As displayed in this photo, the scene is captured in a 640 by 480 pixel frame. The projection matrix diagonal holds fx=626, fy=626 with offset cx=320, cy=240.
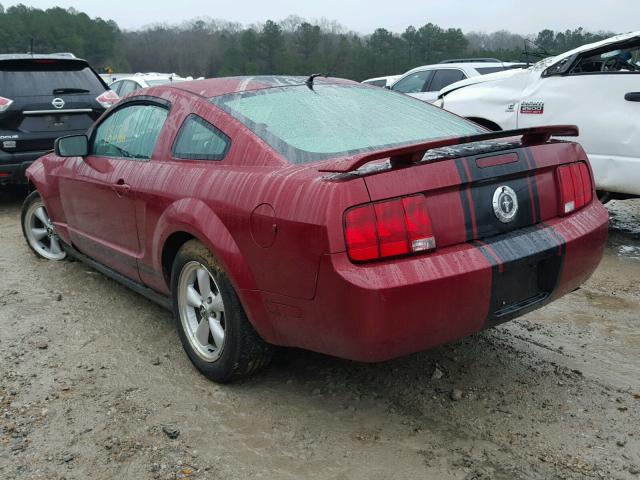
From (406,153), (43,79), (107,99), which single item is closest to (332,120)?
(406,153)

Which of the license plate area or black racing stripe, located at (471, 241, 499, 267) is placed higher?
black racing stripe, located at (471, 241, 499, 267)

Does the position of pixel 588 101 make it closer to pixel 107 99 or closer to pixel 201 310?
pixel 201 310

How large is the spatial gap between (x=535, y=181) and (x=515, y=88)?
374 cm

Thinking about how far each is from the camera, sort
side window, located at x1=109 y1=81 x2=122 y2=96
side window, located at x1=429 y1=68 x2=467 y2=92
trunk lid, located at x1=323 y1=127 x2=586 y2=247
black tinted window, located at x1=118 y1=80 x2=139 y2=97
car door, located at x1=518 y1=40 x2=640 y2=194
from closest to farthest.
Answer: trunk lid, located at x1=323 y1=127 x2=586 y2=247
car door, located at x1=518 y1=40 x2=640 y2=194
side window, located at x1=429 y1=68 x2=467 y2=92
black tinted window, located at x1=118 y1=80 x2=139 y2=97
side window, located at x1=109 y1=81 x2=122 y2=96

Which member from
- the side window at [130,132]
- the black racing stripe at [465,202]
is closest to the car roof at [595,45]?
the black racing stripe at [465,202]

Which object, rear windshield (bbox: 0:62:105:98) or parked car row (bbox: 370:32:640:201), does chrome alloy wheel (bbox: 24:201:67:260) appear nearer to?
rear windshield (bbox: 0:62:105:98)

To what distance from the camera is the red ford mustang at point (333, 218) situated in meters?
2.31

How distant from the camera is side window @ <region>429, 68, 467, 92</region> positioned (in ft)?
34.2

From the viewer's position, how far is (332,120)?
10.0ft

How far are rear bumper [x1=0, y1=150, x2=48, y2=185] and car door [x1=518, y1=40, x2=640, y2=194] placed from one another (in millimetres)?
5224

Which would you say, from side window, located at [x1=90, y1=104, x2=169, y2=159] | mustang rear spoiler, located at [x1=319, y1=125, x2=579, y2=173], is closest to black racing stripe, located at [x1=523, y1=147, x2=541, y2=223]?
mustang rear spoiler, located at [x1=319, y1=125, x2=579, y2=173]

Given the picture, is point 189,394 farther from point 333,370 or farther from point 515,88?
point 515,88

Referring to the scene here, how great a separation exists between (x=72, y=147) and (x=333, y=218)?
2.43 meters

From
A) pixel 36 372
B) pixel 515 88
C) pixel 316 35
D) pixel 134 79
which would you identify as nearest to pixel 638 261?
pixel 515 88
